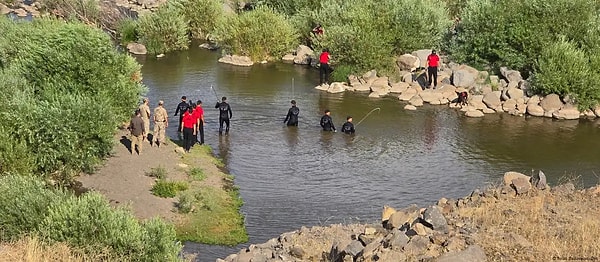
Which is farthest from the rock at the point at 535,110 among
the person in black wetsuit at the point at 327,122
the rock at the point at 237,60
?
the rock at the point at 237,60

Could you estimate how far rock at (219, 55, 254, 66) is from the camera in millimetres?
58562

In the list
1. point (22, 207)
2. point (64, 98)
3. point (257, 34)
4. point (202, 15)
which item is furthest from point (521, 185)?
point (202, 15)

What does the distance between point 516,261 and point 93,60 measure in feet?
69.8

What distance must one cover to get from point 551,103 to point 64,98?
94.6ft

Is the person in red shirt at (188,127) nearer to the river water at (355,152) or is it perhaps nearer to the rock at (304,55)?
the river water at (355,152)

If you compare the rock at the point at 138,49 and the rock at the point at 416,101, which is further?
the rock at the point at 138,49

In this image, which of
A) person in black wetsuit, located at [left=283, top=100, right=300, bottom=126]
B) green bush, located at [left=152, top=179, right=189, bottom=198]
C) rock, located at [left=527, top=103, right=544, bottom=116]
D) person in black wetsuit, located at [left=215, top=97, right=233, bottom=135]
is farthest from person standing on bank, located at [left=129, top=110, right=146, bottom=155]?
rock, located at [left=527, top=103, right=544, bottom=116]

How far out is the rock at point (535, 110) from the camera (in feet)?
147

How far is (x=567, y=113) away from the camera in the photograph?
145 feet

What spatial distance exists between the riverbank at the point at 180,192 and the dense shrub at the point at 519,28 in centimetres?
2480

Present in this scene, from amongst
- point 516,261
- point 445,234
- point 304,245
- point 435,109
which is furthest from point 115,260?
point 435,109

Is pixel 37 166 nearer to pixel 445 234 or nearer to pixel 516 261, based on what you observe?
pixel 445 234

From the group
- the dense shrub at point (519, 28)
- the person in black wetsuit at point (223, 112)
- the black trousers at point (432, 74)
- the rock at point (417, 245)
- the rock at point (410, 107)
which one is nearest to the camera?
the rock at point (417, 245)

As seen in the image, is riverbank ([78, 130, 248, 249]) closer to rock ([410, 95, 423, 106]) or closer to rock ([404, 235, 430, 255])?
rock ([404, 235, 430, 255])
